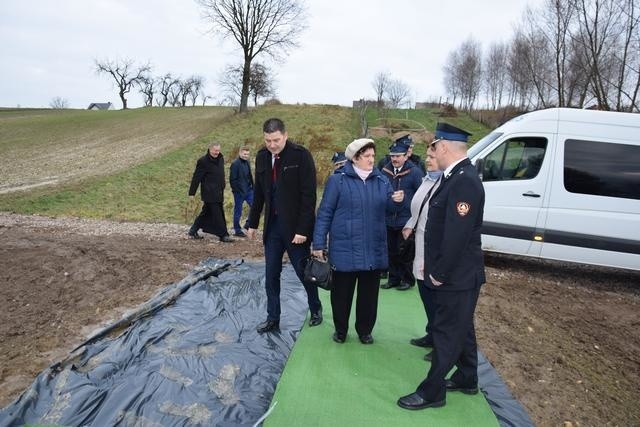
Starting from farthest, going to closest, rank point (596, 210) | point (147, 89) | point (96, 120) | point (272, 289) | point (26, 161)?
point (147, 89) → point (96, 120) → point (26, 161) → point (596, 210) → point (272, 289)

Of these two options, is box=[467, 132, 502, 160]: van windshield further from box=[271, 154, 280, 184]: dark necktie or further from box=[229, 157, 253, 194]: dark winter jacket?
box=[271, 154, 280, 184]: dark necktie

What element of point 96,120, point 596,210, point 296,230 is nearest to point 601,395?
point 296,230

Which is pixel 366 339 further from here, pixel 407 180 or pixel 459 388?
pixel 407 180

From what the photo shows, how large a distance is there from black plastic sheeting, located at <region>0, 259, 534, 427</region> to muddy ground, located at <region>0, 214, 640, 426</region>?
273 mm

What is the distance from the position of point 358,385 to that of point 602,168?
5.48 meters

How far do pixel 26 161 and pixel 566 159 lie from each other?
2324 cm

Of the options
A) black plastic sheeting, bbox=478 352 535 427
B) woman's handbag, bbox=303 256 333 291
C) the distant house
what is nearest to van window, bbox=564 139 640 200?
black plastic sheeting, bbox=478 352 535 427

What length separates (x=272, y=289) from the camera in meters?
4.19

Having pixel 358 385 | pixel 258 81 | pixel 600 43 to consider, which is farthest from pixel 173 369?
pixel 258 81

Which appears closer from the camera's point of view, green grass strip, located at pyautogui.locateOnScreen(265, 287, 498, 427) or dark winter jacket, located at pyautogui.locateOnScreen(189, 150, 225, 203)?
green grass strip, located at pyautogui.locateOnScreen(265, 287, 498, 427)

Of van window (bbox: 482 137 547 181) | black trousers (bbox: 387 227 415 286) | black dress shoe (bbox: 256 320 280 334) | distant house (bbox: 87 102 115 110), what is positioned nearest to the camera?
black dress shoe (bbox: 256 320 280 334)

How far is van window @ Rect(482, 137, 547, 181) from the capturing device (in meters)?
6.84

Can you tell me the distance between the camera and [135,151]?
24422mm

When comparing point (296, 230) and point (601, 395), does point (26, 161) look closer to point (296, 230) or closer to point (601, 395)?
point (296, 230)
